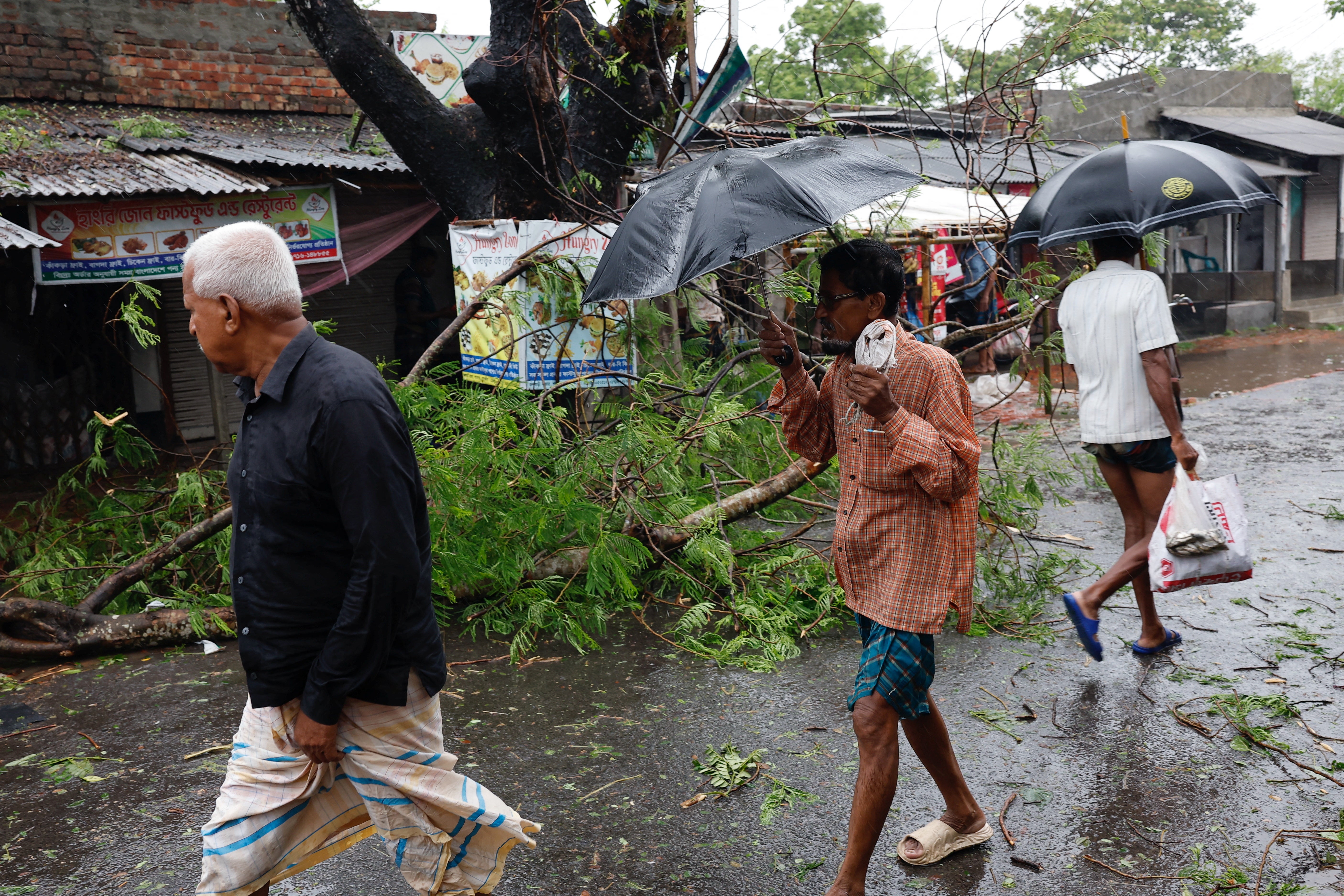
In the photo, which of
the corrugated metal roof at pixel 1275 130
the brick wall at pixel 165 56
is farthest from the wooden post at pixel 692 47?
the corrugated metal roof at pixel 1275 130

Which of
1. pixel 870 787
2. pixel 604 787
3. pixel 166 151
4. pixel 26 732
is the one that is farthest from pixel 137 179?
pixel 870 787

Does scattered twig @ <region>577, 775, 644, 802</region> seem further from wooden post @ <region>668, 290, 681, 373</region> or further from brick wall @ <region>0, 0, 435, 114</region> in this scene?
brick wall @ <region>0, 0, 435, 114</region>

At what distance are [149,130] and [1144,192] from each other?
29.1 feet

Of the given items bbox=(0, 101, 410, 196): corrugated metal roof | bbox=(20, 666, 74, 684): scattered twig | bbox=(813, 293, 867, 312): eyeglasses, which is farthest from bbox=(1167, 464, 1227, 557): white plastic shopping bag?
bbox=(0, 101, 410, 196): corrugated metal roof

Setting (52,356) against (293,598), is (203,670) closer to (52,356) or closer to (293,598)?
(293,598)

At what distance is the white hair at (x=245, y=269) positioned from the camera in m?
2.29

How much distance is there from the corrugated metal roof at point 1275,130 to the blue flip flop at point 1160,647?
1724 cm

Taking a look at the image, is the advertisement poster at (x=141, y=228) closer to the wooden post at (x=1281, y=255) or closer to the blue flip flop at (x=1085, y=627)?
the blue flip flop at (x=1085, y=627)

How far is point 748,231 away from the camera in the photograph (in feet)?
9.20

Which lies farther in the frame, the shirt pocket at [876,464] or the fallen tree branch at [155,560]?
the fallen tree branch at [155,560]

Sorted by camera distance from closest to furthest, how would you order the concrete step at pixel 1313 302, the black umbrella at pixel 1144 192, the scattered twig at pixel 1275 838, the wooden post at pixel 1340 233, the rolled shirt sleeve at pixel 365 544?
the rolled shirt sleeve at pixel 365 544 → the scattered twig at pixel 1275 838 → the black umbrella at pixel 1144 192 → the concrete step at pixel 1313 302 → the wooden post at pixel 1340 233

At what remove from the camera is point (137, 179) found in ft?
26.9

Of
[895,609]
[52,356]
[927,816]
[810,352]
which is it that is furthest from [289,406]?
[52,356]

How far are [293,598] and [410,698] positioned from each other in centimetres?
37
